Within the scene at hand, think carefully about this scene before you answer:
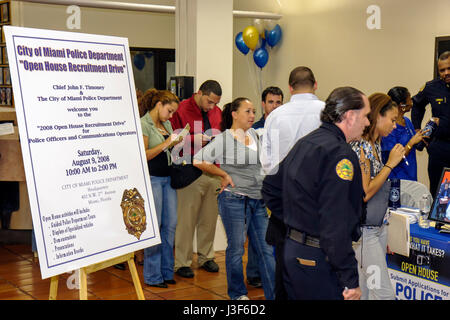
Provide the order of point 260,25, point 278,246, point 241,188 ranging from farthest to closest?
→ point 260,25 < point 241,188 < point 278,246

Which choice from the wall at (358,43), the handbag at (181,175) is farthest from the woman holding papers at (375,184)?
the wall at (358,43)

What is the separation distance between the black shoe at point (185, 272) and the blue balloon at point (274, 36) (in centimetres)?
429

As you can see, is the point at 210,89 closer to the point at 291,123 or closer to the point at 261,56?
the point at 291,123

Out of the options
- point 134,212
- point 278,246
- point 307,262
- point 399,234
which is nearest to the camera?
point 307,262

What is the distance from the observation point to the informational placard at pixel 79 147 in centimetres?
234

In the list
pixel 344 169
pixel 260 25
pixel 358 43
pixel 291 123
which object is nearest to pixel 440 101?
pixel 358 43

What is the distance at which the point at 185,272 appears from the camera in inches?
173

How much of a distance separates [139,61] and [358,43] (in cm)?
443

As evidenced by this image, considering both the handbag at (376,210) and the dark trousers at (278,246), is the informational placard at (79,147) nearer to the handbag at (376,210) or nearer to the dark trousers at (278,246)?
the dark trousers at (278,246)

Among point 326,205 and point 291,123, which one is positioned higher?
point 291,123

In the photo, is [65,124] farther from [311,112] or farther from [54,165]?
[311,112]

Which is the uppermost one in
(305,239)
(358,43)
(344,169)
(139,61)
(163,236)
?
(358,43)

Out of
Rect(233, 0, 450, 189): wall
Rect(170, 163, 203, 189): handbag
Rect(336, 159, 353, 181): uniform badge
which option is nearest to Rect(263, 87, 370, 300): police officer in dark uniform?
Rect(336, 159, 353, 181): uniform badge
